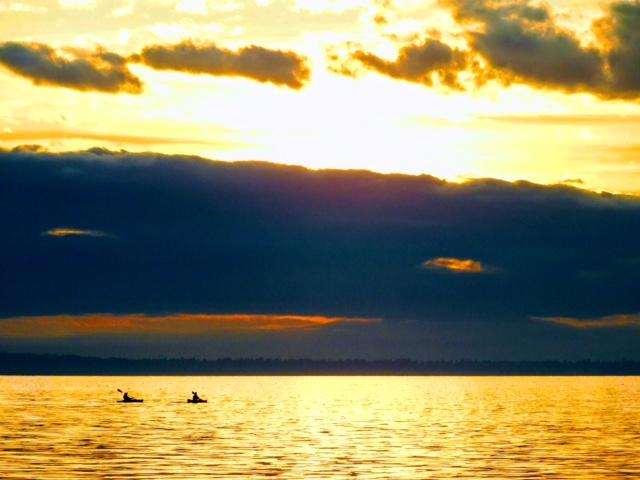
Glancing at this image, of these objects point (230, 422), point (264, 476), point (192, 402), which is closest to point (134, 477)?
point (264, 476)

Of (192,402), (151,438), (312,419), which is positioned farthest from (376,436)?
(192,402)

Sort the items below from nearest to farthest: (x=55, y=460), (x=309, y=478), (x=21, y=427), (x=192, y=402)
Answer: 1. (x=309, y=478)
2. (x=55, y=460)
3. (x=21, y=427)
4. (x=192, y=402)

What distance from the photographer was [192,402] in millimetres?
179625

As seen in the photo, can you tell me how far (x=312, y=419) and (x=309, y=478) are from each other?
6669 centimetres

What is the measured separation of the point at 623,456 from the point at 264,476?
29.6 metres

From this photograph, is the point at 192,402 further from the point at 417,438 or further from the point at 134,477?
the point at 134,477

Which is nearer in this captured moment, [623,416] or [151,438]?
[151,438]

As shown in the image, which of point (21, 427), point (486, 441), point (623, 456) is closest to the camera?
point (623, 456)

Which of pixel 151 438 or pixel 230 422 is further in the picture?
pixel 230 422

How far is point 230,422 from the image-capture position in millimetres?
126375

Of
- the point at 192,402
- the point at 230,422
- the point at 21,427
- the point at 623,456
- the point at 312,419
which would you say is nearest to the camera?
the point at 623,456

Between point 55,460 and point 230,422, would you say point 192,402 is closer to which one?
point 230,422

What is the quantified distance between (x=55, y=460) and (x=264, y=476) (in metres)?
16.7

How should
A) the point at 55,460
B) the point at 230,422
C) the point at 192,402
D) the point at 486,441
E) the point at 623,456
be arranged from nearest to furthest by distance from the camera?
the point at 55,460
the point at 623,456
the point at 486,441
the point at 230,422
the point at 192,402
